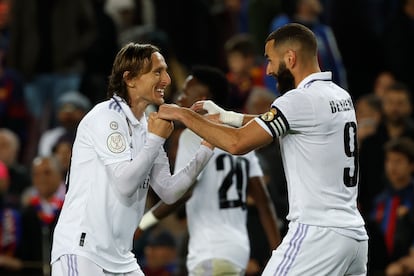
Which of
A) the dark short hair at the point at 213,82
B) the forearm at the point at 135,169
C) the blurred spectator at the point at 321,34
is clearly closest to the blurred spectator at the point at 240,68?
the blurred spectator at the point at 321,34

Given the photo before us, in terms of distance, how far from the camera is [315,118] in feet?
21.8

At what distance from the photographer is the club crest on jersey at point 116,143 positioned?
6547 mm

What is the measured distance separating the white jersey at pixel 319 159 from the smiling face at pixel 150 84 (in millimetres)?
614

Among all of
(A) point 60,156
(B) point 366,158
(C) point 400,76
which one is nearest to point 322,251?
(B) point 366,158

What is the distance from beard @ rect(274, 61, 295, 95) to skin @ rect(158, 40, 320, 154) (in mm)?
13

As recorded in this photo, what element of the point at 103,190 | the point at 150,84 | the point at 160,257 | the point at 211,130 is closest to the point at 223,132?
the point at 211,130

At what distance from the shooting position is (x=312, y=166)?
6.64 metres

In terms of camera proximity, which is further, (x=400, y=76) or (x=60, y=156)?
(x=400, y=76)

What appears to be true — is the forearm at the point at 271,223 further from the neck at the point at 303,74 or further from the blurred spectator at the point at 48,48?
the blurred spectator at the point at 48,48

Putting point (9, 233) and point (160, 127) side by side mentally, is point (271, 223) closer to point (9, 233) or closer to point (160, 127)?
point (160, 127)

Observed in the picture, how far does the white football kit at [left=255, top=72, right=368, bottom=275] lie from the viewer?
6602mm

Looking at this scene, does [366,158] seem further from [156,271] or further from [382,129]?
[156,271]

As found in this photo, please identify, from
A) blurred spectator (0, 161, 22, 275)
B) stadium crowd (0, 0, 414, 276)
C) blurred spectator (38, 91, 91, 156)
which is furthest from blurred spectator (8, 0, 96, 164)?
blurred spectator (0, 161, 22, 275)

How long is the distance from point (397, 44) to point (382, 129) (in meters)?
1.56
